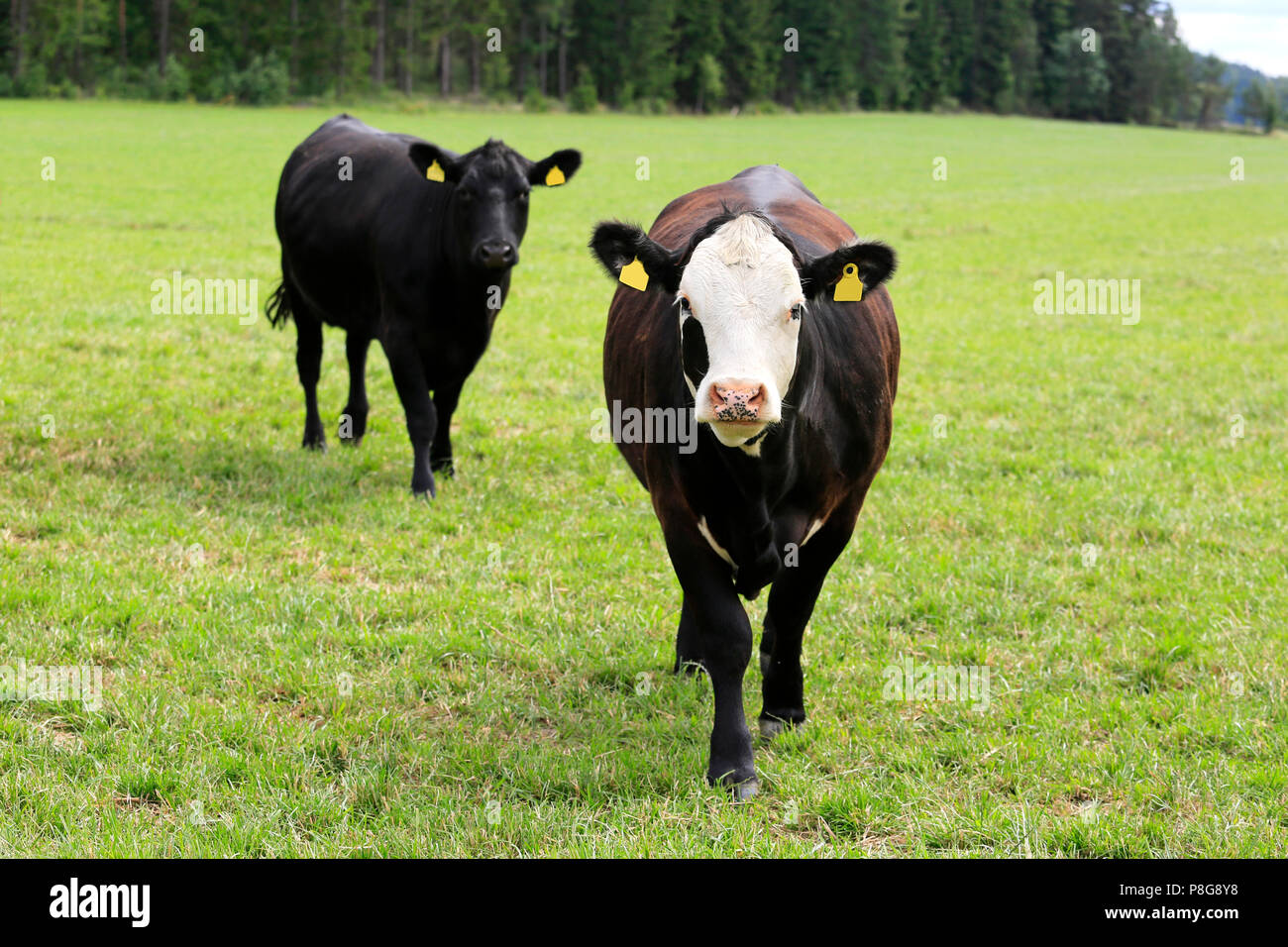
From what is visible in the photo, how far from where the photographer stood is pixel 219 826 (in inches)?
146

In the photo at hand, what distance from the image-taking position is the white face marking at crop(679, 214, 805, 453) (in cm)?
349

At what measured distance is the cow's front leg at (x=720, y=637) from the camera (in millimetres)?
4141

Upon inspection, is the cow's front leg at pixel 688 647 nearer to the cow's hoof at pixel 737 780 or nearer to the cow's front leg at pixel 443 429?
the cow's hoof at pixel 737 780

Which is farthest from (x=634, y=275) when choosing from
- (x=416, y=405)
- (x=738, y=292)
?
(x=416, y=405)

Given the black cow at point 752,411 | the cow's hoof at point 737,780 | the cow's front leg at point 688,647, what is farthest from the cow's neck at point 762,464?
the cow's front leg at point 688,647

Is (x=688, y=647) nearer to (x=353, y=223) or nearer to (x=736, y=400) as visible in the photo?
(x=736, y=400)

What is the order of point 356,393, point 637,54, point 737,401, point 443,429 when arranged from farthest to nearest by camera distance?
point 637,54 → point 356,393 → point 443,429 → point 737,401

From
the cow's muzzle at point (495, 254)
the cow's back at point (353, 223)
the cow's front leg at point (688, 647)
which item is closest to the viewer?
the cow's front leg at point (688, 647)

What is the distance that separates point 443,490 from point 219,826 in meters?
3.99

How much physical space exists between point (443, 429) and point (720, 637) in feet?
14.0

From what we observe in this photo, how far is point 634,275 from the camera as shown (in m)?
4.11

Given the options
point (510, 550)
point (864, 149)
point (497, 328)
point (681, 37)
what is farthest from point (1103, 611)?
point (681, 37)

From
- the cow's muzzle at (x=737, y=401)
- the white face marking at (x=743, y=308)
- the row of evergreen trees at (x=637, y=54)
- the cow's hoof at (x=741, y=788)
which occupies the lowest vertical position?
the cow's hoof at (x=741, y=788)

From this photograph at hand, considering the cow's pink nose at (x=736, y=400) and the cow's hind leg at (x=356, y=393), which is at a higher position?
the cow's pink nose at (x=736, y=400)
